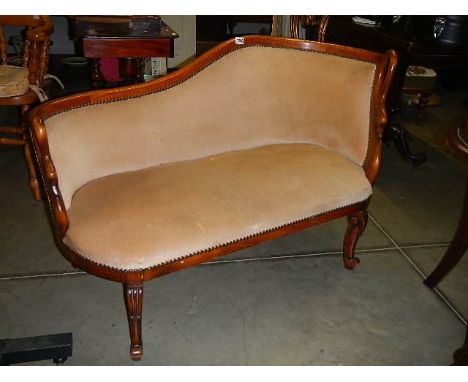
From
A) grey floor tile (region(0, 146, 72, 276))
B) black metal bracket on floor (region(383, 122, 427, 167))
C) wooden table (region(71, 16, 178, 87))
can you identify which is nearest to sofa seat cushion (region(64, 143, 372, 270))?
grey floor tile (region(0, 146, 72, 276))

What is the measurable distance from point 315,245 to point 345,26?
162cm

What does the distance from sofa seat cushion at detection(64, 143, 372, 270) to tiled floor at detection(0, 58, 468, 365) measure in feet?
1.46

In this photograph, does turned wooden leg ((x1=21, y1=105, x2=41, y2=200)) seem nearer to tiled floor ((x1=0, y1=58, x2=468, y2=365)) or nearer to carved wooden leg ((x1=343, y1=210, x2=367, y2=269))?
tiled floor ((x1=0, y1=58, x2=468, y2=365))

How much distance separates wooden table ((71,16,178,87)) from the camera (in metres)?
2.76

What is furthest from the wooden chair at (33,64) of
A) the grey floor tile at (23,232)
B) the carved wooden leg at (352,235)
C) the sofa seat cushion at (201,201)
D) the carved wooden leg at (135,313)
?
the carved wooden leg at (352,235)

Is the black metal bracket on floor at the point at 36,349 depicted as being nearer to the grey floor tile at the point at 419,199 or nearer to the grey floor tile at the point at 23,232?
the grey floor tile at the point at 23,232

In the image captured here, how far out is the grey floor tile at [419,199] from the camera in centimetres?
246

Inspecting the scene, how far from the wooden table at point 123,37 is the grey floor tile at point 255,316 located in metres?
1.47

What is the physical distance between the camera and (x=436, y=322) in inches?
73.0

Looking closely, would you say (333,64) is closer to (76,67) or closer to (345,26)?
(345,26)

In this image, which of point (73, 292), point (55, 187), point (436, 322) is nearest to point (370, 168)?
point (436, 322)

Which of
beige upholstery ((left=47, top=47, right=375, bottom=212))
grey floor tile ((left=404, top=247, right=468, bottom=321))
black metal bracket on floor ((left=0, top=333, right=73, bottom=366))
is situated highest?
beige upholstery ((left=47, top=47, right=375, bottom=212))

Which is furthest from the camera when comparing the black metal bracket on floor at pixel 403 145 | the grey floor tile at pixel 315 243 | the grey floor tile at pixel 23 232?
the black metal bracket on floor at pixel 403 145

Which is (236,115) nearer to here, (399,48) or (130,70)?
(399,48)
